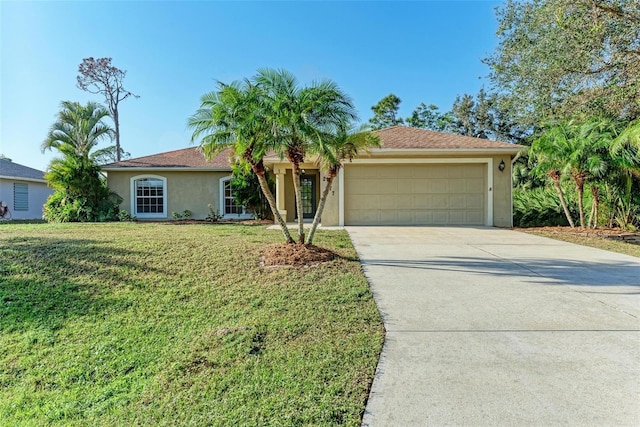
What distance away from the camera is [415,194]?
13578 millimetres

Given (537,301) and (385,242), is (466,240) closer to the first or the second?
(385,242)

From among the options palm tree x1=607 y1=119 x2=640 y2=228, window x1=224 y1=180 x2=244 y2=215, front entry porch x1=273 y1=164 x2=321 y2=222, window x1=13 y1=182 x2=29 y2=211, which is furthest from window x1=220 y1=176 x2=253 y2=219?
palm tree x1=607 y1=119 x2=640 y2=228

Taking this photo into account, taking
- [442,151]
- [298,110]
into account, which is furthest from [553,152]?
[298,110]

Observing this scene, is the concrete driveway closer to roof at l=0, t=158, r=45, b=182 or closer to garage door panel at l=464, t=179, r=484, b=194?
garage door panel at l=464, t=179, r=484, b=194

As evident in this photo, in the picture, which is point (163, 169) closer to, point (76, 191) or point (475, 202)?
point (76, 191)

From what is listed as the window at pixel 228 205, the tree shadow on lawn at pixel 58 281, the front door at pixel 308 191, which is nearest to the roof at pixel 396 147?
the window at pixel 228 205

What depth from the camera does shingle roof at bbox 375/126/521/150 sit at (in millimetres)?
13078

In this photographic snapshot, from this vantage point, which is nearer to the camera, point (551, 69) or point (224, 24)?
point (224, 24)

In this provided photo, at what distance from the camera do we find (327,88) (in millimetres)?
6449

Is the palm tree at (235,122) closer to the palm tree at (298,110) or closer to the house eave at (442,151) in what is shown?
the palm tree at (298,110)

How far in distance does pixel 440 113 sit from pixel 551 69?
1983 centimetres

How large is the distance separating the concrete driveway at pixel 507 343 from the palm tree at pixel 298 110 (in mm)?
2673

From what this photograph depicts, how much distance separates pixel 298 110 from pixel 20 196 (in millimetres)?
22969

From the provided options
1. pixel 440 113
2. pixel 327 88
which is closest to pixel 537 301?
pixel 327 88
